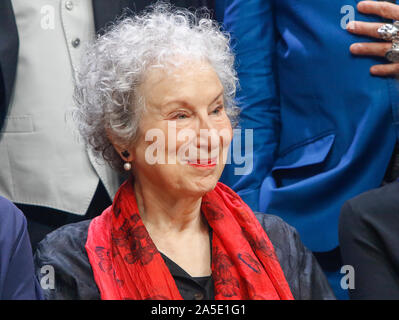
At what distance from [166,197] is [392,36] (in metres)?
0.81

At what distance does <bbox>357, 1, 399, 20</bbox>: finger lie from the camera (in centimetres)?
189

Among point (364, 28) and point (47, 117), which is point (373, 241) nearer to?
point (364, 28)

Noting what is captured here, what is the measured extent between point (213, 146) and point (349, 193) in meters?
0.57

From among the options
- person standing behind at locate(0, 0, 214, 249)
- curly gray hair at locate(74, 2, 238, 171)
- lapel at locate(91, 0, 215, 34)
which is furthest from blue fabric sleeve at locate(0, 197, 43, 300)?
lapel at locate(91, 0, 215, 34)

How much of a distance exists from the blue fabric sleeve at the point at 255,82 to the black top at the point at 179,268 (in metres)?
0.25

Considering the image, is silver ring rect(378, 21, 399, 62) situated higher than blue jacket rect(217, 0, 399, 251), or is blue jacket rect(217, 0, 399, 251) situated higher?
silver ring rect(378, 21, 399, 62)

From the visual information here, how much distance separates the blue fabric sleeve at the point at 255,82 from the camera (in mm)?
2045

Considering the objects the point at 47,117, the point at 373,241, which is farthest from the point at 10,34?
the point at 373,241

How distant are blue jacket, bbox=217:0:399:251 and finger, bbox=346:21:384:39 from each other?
0.02 m

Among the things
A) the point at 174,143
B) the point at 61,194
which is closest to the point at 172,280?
the point at 174,143

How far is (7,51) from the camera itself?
1.90m

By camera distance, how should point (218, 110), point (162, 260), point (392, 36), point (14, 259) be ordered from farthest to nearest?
point (392, 36), point (218, 110), point (162, 260), point (14, 259)

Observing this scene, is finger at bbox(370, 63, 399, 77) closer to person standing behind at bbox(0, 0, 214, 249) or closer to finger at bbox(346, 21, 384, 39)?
finger at bbox(346, 21, 384, 39)

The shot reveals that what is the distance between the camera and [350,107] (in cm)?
197
